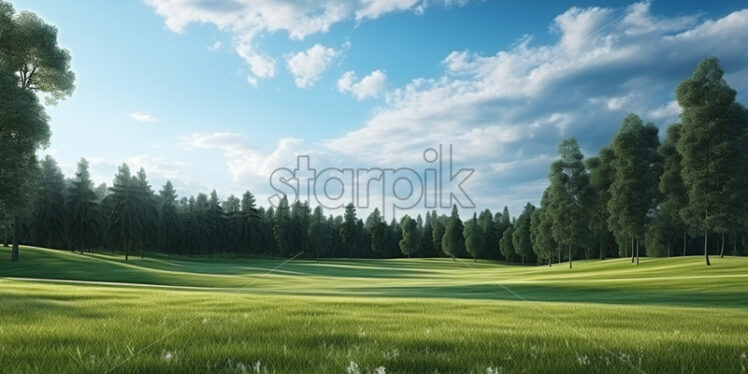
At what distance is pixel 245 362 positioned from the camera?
15.9ft

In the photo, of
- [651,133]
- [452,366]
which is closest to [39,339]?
[452,366]

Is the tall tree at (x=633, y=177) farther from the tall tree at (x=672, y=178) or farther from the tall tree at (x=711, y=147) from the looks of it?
the tall tree at (x=711, y=147)

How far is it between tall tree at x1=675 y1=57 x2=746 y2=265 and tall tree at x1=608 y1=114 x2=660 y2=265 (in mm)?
12657

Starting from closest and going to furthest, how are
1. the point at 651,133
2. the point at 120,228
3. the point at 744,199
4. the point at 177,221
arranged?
the point at 744,199, the point at 651,133, the point at 120,228, the point at 177,221

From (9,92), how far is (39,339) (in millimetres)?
25283

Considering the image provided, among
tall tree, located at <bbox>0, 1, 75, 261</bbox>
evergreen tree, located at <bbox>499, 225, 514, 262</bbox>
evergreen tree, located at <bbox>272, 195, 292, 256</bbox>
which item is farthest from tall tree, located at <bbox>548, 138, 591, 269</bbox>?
evergreen tree, located at <bbox>272, 195, 292, 256</bbox>

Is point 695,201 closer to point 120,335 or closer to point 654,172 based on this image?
point 654,172

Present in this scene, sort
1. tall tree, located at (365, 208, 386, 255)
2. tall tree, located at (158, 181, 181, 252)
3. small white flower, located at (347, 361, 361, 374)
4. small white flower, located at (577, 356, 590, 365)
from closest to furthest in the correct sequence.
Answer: small white flower, located at (347, 361, 361, 374), small white flower, located at (577, 356, 590, 365), tall tree, located at (158, 181, 181, 252), tall tree, located at (365, 208, 386, 255)

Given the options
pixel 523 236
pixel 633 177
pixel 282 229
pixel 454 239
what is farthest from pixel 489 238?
pixel 633 177

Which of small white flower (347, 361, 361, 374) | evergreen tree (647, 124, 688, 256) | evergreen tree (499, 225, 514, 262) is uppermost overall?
evergreen tree (647, 124, 688, 256)

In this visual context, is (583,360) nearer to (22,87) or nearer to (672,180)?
(22,87)

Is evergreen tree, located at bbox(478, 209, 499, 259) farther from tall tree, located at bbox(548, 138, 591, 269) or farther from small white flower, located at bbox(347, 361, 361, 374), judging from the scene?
small white flower, located at bbox(347, 361, 361, 374)

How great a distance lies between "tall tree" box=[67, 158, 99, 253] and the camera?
276 ft

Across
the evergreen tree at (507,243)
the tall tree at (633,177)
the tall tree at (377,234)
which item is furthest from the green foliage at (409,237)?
the tall tree at (633,177)
